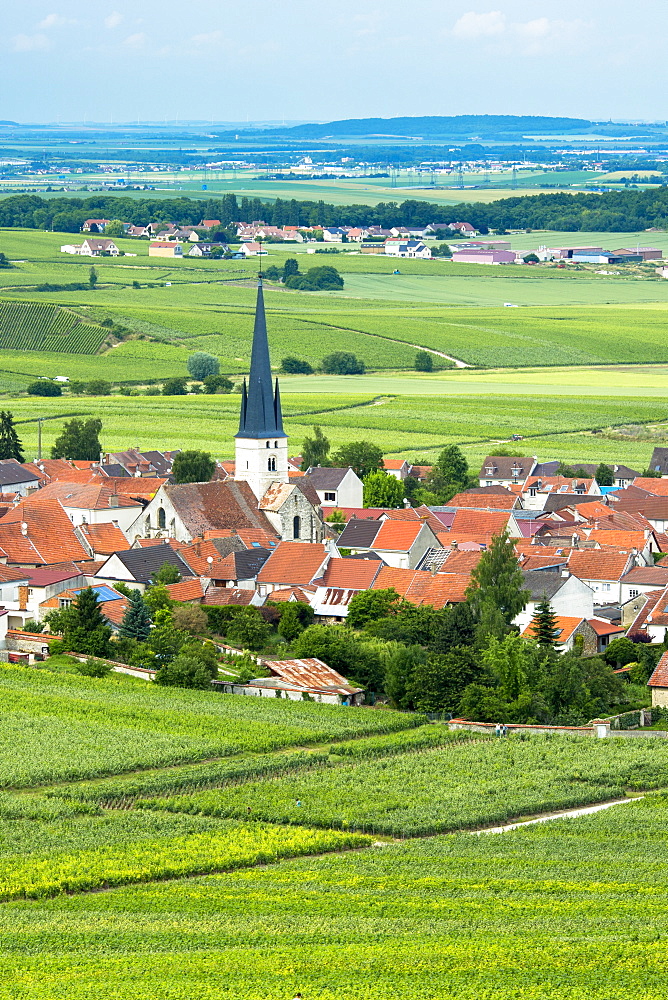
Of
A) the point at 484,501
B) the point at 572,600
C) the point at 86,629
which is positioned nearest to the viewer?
the point at 86,629

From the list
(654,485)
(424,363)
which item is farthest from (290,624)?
(424,363)

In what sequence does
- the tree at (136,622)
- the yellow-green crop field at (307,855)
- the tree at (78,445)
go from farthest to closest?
the tree at (78,445)
the tree at (136,622)
the yellow-green crop field at (307,855)

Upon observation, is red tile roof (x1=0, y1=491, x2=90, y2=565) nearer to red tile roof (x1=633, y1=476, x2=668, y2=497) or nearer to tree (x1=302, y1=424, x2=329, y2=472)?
tree (x1=302, y1=424, x2=329, y2=472)

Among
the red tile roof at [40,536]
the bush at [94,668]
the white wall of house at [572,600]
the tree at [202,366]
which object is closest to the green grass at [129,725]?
the bush at [94,668]

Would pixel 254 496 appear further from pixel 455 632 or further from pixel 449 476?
pixel 455 632

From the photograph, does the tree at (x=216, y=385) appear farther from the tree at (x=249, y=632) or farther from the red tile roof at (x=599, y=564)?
the tree at (x=249, y=632)

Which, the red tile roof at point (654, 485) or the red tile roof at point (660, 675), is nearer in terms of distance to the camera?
the red tile roof at point (660, 675)

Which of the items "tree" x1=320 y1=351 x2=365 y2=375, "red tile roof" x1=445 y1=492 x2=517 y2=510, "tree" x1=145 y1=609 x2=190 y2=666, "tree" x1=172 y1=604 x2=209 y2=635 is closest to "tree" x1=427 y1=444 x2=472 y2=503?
"red tile roof" x1=445 y1=492 x2=517 y2=510
